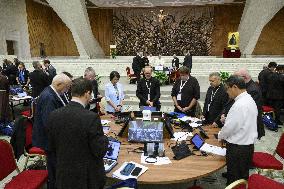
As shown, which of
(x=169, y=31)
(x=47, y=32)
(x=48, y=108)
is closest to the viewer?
(x=48, y=108)

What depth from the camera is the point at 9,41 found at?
18.9 m

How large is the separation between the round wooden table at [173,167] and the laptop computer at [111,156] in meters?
0.05

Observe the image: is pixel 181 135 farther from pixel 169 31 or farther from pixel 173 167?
pixel 169 31

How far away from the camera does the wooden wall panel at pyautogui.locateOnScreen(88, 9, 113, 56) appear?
23656mm

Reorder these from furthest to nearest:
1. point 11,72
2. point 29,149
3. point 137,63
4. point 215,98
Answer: point 137,63, point 11,72, point 215,98, point 29,149

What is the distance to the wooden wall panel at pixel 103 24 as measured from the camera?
77.6 ft

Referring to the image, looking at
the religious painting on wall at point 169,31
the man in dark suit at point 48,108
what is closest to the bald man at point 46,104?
the man in dark suit at point 48,108

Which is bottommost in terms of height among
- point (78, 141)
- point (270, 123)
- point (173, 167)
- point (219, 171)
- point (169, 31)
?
point (219, 171)

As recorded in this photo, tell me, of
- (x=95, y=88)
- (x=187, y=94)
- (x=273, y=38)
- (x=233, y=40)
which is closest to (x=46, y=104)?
(x=95, y=88)

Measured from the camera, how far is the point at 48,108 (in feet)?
10.0

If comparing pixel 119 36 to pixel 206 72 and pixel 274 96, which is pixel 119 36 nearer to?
pixel 206 72

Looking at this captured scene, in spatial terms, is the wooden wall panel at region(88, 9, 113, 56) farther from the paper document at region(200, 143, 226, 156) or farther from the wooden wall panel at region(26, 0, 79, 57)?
the paper document at region(200, 143, 226, 156)

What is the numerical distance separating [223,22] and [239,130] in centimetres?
2173

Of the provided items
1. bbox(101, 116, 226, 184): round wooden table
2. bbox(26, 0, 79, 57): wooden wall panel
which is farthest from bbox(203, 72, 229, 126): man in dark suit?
bbox(26, 0, 79, 57): wooden wall panel
